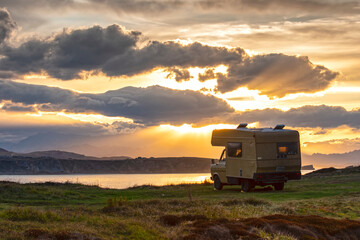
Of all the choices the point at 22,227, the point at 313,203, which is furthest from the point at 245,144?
the point at 22,227

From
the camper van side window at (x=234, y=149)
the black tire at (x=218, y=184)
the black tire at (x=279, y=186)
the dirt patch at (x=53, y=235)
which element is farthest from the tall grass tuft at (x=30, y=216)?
the black tire at (x=279, y=186)

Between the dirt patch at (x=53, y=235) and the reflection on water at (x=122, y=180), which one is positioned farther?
the reflection on water at (x=122, y=180)

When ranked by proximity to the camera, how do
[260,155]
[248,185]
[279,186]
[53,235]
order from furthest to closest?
[279,186], [248,185], [260,155], [53,235]

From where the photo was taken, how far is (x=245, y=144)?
92.9 ft

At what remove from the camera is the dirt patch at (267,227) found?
13086mm

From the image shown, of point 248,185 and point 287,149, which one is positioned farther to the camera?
point 248,185

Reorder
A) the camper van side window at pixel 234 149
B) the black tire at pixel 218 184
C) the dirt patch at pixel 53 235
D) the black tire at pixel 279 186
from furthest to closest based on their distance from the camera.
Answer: the black tire at pixel 218 184 → the black tire at pixel 279 186 → the camper van side window at pixel 234 149 → the dirt patch at pixel 53 235

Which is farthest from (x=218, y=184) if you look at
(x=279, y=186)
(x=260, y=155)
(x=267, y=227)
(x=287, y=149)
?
(x=267, y=227)

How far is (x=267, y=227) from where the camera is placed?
558 inches

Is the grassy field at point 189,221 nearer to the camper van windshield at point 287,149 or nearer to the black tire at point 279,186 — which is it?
the camper van windshield at point 287,149

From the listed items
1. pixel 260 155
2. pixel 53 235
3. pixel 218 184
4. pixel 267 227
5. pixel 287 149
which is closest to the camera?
pixel 53 235

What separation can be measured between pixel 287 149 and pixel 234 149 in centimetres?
337

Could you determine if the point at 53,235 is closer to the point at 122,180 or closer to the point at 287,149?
the point at 287,149

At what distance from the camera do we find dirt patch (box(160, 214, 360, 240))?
42.9ft
